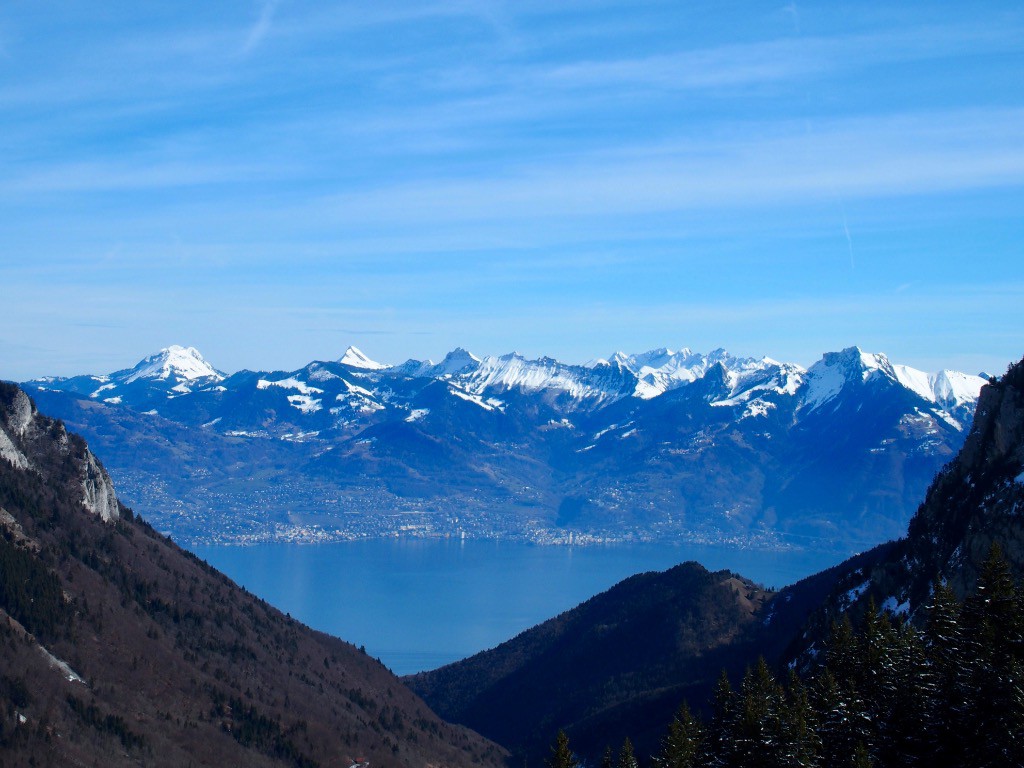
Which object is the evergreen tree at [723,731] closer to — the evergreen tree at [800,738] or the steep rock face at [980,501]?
the evergreen tree at [800,738]

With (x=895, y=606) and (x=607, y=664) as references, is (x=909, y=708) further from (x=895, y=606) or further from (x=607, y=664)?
(x=607, y=664)

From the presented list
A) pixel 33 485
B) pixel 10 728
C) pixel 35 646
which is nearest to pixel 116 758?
pixel 10 728

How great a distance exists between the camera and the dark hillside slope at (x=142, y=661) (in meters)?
102

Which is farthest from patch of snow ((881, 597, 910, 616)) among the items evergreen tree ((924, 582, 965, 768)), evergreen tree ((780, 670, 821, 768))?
evergreen tree ((780, 670, 821, 768))

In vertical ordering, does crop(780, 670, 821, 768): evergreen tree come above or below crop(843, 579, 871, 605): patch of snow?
below

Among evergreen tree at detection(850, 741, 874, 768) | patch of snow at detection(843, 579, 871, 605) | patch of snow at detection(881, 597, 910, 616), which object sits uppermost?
patch of snow at detection(843, 579, 871, 605)

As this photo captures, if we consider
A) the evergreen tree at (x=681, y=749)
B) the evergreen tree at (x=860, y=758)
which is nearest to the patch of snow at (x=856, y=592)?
the evergreen tree at (x=681, y=749)

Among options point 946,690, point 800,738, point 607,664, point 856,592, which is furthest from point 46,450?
point 946,690

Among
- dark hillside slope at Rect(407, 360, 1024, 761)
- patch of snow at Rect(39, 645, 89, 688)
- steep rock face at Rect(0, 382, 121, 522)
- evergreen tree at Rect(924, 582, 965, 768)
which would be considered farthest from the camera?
steep rock face at Rect(0, 382, 121, 522)

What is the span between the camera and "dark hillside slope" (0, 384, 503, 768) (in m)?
102

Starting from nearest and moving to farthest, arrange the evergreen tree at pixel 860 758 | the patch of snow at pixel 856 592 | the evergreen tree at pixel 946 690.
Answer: the evergreen tree at pixel 860 758, the evergreen tree at pixel 946 690, the patch of snow at pixel 856 592

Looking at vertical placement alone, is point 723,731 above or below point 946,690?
below

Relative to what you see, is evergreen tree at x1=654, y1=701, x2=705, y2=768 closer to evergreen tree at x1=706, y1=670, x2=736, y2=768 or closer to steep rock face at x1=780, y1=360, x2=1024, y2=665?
evergreen tree at x1=706, y1=670, x2=736, y2=768

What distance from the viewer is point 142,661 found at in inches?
4695
